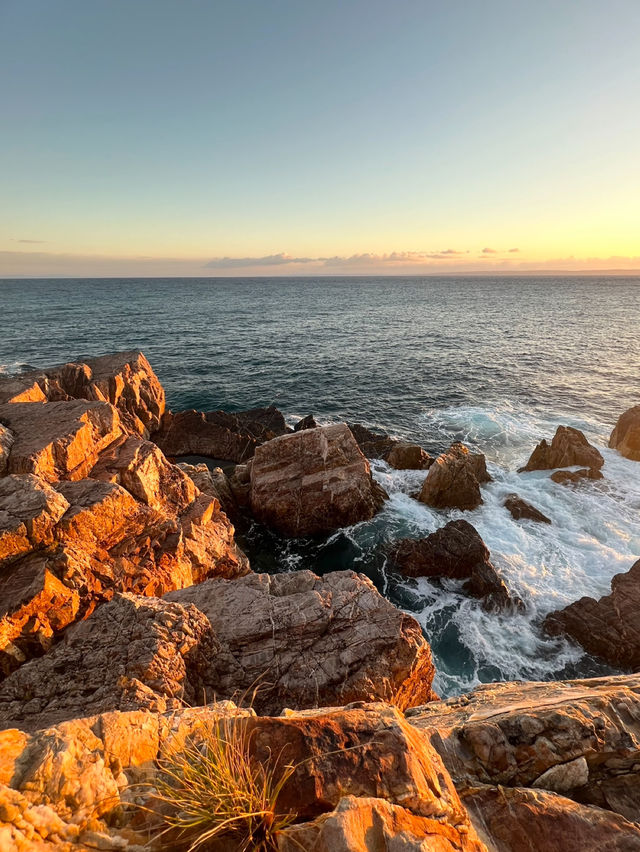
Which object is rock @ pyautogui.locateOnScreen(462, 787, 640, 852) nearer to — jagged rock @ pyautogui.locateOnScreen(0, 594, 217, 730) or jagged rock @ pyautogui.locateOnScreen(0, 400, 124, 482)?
jagged rock @ pyautogui.locateOnScreen(0, 594, 217, 730)

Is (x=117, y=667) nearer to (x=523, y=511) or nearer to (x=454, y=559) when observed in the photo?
(x=454, y=559)

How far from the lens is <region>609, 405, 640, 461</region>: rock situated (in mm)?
28750

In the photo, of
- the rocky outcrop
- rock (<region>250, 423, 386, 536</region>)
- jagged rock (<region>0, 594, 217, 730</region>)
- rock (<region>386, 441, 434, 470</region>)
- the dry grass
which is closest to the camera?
the dry grass

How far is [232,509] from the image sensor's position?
70.8 feet

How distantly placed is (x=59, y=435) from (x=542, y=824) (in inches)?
600

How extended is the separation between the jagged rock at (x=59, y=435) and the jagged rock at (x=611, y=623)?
1908 cm

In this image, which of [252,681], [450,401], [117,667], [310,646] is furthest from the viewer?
[450,401]

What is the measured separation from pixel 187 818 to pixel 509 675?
1443 centimetres

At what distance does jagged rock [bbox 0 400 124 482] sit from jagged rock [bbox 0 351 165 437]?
3.83m

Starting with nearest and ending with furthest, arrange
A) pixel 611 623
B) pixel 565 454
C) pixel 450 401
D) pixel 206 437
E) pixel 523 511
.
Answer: pixel 611 623
pixel 523 511
pixel 565 454
pixel 206 437
pixel 450 401

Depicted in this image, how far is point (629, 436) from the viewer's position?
95.3 ft

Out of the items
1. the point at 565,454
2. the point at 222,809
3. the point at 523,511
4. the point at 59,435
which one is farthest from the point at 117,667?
the point at 565,454

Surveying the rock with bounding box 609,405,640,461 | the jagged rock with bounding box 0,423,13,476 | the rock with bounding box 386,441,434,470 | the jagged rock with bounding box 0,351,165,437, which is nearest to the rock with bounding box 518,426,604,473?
the rock with bounding box 609,405,640,461

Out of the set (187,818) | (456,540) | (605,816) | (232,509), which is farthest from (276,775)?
(232,509)
